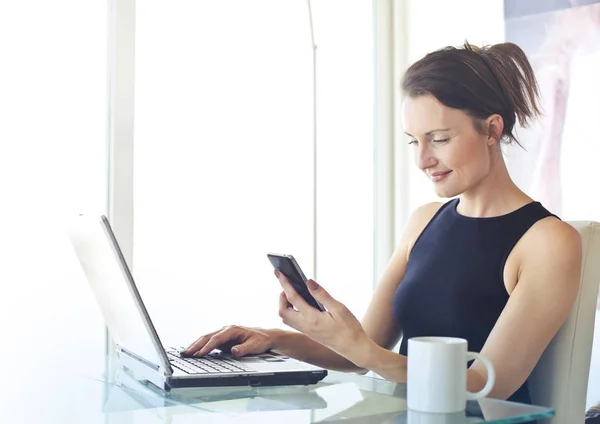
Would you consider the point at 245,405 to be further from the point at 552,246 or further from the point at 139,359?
the point at 552,246

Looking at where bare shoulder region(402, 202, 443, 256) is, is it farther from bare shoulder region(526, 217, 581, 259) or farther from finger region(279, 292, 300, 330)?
finger region(279, 292, 300, 330)

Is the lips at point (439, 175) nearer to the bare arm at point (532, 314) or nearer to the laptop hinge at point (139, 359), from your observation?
the bare arm at point (532, 314)

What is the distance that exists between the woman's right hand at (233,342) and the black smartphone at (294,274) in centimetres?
18

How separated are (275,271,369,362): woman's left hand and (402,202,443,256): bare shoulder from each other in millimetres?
508

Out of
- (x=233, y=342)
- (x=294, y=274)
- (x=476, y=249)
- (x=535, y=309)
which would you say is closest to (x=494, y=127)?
(x=476, y=249)

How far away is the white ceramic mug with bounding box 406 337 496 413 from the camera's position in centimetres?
97

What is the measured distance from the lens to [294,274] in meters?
1.27

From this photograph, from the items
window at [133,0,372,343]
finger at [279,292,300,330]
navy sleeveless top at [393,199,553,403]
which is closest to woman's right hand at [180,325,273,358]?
finger at [279,292,300,330]

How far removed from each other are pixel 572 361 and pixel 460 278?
0.88ft

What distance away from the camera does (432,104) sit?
1.53 meters

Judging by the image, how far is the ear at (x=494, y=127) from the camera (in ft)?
5.06

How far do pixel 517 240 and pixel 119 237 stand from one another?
1.01 m

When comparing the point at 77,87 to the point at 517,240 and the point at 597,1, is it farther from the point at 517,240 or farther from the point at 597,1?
the point at 597,1

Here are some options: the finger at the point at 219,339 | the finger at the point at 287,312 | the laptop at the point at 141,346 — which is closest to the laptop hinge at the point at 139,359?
the laptop at the point at 141,346
